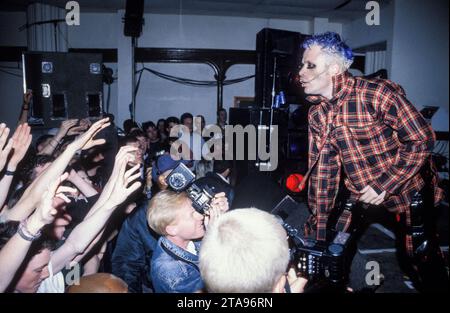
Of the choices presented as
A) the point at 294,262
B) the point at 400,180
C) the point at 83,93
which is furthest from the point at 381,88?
the point at 83,93

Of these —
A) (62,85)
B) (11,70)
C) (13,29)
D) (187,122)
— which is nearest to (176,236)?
(62,85)

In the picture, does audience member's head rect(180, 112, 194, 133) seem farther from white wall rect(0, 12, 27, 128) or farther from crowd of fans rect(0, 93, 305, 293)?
white wall rect(0, 12, 27, 128)

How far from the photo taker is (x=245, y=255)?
3.41 feet

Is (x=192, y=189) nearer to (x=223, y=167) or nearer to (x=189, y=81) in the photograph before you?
(x=223, y=167)

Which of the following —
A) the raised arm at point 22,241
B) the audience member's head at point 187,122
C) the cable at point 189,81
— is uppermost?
the cable at point 189,81

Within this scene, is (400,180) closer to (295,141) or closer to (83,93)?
(295,141)

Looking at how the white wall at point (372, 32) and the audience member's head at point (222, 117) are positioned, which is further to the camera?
the audience member's head at point (222, 117)

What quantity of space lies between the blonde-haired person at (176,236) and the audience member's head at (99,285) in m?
0.28

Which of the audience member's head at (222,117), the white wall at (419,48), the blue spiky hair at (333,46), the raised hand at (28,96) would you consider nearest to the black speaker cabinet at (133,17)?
the audience member's head at (222,117)

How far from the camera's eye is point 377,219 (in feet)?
15.1

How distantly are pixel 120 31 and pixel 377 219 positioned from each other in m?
6.36

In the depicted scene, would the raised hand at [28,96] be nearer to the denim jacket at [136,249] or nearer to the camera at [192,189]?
the denim jacket at [136,249]

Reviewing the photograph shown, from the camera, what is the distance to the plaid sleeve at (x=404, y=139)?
2082 millimetres
